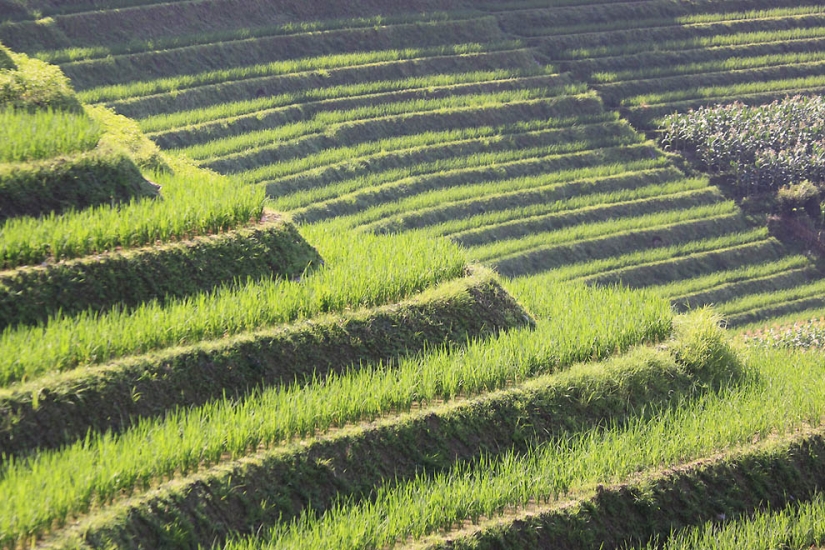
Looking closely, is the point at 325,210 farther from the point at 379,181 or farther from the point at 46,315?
the point at 46,315

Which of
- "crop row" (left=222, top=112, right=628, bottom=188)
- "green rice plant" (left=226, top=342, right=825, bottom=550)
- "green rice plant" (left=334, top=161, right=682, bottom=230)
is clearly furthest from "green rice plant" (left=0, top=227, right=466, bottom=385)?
"crop row" (left=222, top=112, right=628, bottom=188)

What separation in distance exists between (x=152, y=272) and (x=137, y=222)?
0.49 metres

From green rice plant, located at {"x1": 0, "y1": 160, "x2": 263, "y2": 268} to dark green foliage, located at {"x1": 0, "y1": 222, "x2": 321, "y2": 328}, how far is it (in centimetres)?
15

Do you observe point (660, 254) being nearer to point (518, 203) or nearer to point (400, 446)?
point (518, 203)

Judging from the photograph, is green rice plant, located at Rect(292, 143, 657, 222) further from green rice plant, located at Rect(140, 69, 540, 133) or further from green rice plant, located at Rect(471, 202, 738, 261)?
green rice plant, located at Rect(140, 69, 540, 133)

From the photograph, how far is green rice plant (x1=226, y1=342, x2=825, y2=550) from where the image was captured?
579 centimetres

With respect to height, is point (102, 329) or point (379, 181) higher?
point (102, 329)

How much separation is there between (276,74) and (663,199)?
25.7 feet

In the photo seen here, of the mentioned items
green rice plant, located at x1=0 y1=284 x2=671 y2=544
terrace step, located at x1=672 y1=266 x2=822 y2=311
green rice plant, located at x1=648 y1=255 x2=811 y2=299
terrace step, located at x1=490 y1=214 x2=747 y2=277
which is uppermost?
green rice plant, located at x1=0 y1=284 x2=671 y2=544

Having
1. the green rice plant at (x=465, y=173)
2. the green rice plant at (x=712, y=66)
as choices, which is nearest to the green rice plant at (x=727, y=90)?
the green rice plant at (x=712, y=66)

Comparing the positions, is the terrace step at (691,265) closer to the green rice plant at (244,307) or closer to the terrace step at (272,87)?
the terrace step at (272,87)

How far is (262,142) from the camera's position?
17.4 m

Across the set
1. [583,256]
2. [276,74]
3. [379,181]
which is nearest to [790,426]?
[583,256]

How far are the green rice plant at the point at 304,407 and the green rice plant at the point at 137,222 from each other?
64.5 inches
